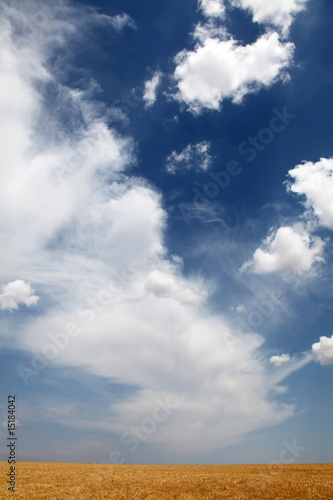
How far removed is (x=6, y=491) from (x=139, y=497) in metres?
10.9

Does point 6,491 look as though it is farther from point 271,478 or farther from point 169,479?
point 271,478

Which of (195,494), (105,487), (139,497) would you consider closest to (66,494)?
(105,487)

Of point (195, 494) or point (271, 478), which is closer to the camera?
point (195, 494)

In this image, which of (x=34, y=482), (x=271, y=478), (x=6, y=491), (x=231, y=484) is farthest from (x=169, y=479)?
(x=6, y=491)

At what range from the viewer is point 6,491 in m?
22.1

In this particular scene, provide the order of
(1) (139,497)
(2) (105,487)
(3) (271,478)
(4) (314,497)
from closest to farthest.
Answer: (4) (314,497)
(1) (139,497)
(2) (105,487)
(3) (271,478)

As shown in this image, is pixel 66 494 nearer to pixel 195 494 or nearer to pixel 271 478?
pixel 195 494

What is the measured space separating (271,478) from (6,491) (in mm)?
23788

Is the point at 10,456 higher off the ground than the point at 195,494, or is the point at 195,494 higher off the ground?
the point at 10,456

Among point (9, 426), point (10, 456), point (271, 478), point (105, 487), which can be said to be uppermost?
point (9, 426)

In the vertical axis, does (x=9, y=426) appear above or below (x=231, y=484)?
above

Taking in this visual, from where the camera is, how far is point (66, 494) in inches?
830

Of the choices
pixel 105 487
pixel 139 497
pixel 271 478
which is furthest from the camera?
pixel 271 478

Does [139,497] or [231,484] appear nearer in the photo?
[139,497]
